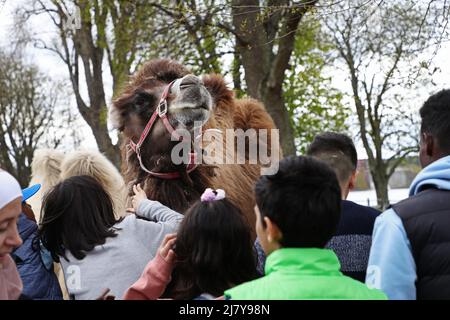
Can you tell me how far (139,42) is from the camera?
491 inches

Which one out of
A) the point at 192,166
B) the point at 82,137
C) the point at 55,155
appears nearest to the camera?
the point at 192,166

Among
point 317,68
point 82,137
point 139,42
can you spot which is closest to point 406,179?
point 82,137

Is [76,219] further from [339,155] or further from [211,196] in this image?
[339,155]

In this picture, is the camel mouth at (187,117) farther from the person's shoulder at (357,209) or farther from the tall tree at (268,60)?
the tall tree at (268,60)

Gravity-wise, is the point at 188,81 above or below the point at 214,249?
above

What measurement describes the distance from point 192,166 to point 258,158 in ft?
2.62

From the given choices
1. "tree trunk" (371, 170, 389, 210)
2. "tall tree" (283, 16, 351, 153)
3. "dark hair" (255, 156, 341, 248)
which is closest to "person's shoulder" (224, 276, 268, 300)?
"dark hair" (255, 156, 341, 248)

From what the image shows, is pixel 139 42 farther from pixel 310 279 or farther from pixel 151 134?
pixel 310 279

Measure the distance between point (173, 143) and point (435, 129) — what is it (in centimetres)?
151

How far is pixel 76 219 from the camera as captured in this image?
3174 millimetres

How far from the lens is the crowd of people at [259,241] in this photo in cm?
233

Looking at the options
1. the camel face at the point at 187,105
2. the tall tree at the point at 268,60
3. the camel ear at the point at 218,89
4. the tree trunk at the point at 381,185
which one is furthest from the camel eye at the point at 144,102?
the tree trunk at the point at 381,185

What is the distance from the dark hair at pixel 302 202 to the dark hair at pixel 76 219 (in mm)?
1025

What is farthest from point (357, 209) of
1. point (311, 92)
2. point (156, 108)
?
point (311, 92)
